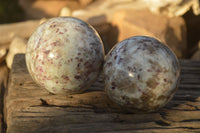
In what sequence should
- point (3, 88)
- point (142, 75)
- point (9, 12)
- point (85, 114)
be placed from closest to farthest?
point (142, 75) → point (85, 114) → point (3, 88) → point (9, 12)

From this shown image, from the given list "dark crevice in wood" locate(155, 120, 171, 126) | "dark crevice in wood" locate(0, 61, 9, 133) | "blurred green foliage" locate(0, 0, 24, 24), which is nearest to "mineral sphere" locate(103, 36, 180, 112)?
"dark crevice in wood" locate(155, 120, 171, 126)

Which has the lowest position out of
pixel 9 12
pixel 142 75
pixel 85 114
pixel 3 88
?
pixel 3 88

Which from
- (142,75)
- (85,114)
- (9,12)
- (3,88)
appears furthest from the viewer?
(9,12)

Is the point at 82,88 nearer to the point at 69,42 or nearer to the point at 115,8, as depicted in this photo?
the point at 69,42

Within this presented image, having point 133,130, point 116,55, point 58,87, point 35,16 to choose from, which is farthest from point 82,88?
point 35,16

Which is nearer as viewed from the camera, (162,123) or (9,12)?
(162,123)

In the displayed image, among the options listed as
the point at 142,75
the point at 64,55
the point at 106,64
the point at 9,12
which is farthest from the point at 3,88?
the point at 9,12

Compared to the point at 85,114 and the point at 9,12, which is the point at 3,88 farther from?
the point at 9,12

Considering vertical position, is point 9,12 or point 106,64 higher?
point 106,64
